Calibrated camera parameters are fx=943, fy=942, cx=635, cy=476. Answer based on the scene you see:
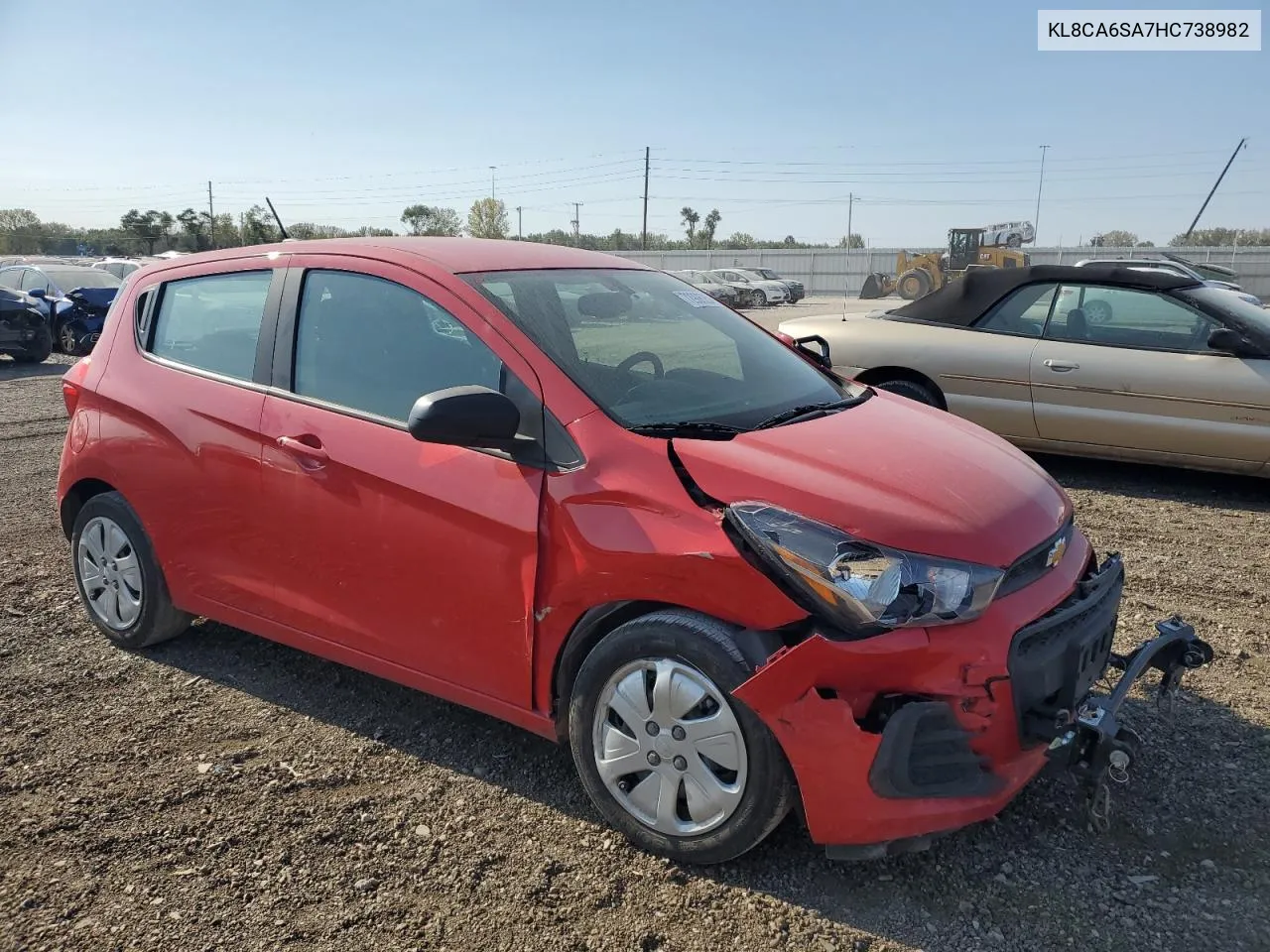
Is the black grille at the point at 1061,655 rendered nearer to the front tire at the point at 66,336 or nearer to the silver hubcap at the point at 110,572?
the silver hubcap at the point at 110,572

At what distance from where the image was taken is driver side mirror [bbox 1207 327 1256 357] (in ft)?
20.3

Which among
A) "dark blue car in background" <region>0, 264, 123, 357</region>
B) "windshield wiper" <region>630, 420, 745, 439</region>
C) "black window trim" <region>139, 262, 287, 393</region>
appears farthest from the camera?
"dark blue car in background" <region>0, 264, 123, 357</region>

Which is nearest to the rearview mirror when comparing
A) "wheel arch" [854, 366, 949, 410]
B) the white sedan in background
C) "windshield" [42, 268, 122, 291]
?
"wheel arch" [854, 366, 949, 410]

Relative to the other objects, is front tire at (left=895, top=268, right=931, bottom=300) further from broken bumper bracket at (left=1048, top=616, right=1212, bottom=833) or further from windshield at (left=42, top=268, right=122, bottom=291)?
broken bumper bracket at (left=1048, top=616, right=1212, bottom=833)

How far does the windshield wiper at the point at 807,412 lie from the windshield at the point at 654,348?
3cm

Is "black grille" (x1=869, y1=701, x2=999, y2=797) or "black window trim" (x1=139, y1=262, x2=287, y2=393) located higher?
"black window trim" (x1=139, y1=262, x2=287, y2=393)

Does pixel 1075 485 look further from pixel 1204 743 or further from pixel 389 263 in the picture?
pixel 389 263

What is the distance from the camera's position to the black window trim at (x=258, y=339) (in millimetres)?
3405

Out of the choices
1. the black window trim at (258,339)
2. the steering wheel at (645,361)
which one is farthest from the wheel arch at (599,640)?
the black window trim at (258,339)

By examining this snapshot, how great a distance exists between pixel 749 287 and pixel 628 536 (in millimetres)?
37035

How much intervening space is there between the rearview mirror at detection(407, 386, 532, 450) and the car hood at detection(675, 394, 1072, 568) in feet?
1.62

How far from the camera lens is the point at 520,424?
275 centimetres

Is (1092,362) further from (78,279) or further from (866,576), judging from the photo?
(78,279)

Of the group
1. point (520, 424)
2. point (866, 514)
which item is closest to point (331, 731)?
point (520, 424)
